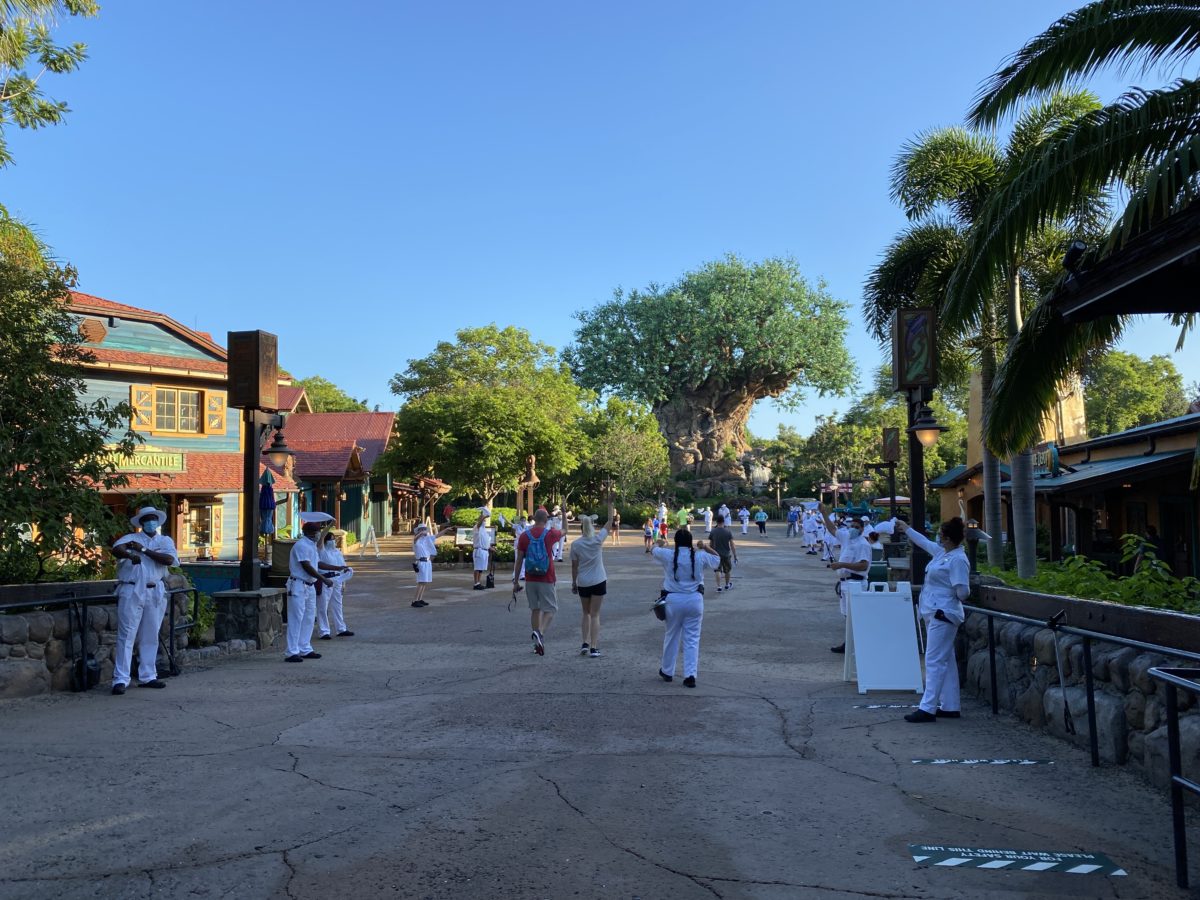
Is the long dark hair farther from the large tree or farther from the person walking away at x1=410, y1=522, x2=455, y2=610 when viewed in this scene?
the large tree

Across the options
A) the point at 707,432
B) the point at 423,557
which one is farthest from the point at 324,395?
the point at 423,557

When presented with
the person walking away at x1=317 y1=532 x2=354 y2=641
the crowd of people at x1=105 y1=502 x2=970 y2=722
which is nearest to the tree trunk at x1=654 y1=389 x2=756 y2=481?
the crowd of people at x1=105 y1=502 x2=970 y2=722

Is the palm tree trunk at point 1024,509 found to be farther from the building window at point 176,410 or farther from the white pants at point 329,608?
the building window at point 176,410

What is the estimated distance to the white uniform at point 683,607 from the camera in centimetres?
936

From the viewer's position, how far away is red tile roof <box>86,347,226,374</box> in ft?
80.1

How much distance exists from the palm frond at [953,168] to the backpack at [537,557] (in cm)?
1031

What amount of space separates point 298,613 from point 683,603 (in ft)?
16.0

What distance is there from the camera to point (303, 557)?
11391 millimetres

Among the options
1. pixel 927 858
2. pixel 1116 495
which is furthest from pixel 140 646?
pixel 1116 495

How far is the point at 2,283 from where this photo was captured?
10.7m

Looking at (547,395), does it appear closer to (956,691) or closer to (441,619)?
(441,619)

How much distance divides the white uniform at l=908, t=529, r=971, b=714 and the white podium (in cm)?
103

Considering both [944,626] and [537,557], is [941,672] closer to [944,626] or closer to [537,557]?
[944,626]

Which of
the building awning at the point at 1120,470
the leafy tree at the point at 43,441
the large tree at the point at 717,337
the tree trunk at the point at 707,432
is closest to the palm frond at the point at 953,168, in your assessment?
the building awning at the point at 1120,470
